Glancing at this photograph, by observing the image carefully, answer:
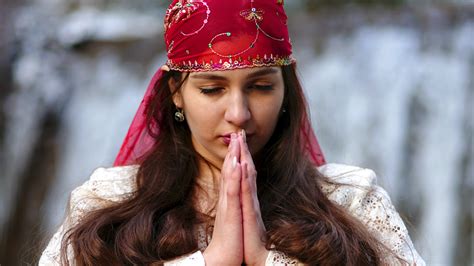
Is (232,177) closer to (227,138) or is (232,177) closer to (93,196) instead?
(227,138)

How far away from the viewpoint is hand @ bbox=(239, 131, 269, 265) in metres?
2.48

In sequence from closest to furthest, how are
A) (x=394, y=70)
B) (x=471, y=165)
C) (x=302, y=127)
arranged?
(x=302, y=127)
(x=471, y=165)
(x=394, y=70)

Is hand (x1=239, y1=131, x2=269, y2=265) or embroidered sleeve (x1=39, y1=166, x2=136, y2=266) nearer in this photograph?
hand (x1=239, y1=131, x2=269, y2=265)

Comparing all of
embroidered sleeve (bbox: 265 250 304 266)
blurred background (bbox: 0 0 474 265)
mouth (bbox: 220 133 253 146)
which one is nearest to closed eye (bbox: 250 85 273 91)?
mouth (bbox: 220 133 253 146)

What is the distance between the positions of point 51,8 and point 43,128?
4.19 ft

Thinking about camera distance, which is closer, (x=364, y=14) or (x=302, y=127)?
(x=302, y=127)

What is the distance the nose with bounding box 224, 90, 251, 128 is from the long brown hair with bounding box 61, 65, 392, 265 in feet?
0.83

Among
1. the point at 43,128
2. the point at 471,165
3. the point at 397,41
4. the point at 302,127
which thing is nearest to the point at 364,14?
the point at 397,41

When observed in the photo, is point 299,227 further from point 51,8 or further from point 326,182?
point 51,8

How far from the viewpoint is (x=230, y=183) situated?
8.14ft

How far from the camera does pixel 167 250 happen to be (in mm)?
2564

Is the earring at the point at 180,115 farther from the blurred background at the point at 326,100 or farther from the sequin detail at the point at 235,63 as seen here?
the blurred background at the point at 326,100

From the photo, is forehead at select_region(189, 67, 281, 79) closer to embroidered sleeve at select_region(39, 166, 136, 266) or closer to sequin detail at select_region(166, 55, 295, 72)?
sequin detail at select_region(166, 55, 295, 72)

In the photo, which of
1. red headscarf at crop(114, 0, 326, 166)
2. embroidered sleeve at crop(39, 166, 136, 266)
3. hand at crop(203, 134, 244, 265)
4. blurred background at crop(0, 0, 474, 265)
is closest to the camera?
hand at crop(203, 134, 244, 265)
